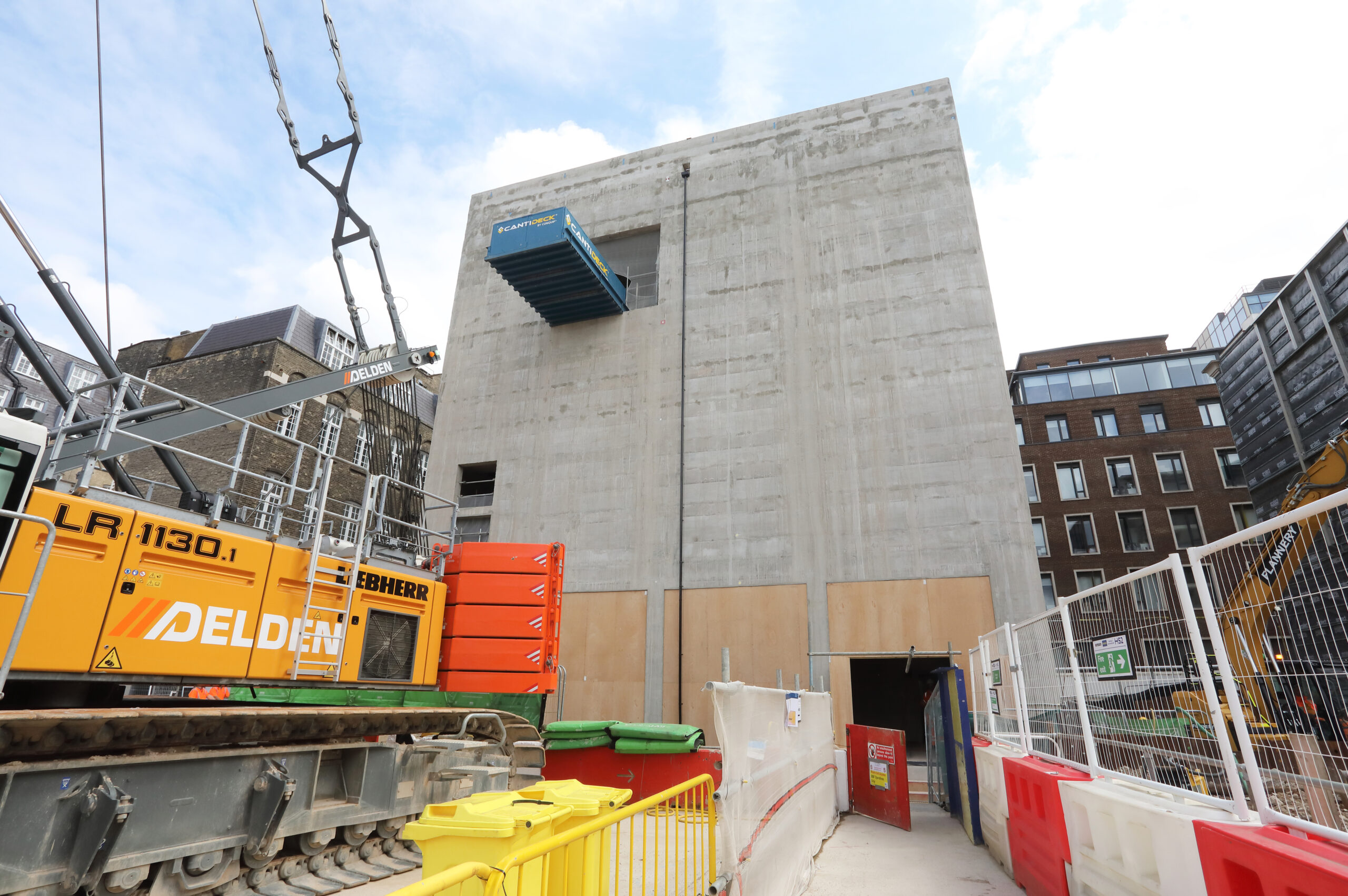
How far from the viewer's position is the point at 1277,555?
3840 mm

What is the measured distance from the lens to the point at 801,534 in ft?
57.8

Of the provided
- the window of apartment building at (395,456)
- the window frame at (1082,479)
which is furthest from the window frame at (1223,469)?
the window of apartment building at (395,456)

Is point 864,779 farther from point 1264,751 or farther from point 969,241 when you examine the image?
point 969,241

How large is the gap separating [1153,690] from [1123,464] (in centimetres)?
3979

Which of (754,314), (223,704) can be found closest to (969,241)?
(754,314)

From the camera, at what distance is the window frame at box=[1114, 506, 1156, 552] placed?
36.0 metres

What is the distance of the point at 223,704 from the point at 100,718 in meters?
2.47

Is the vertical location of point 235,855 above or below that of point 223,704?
below

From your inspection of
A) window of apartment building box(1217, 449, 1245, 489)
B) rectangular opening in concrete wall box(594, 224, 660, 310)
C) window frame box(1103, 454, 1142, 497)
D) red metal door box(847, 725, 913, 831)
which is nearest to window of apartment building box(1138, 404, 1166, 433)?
window frame box(1103, 454, 1142, 497)

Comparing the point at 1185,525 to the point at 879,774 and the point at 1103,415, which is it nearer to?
the point at 1103,415

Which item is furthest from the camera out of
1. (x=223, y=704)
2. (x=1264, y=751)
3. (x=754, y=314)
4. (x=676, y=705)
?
(x=754, y=314)

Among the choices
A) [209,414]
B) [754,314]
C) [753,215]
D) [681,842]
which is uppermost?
[753,215]

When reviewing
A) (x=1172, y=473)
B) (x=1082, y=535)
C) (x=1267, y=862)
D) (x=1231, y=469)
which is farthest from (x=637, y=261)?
(x=1231, y=469)

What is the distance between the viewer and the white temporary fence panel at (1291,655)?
3.06 m
